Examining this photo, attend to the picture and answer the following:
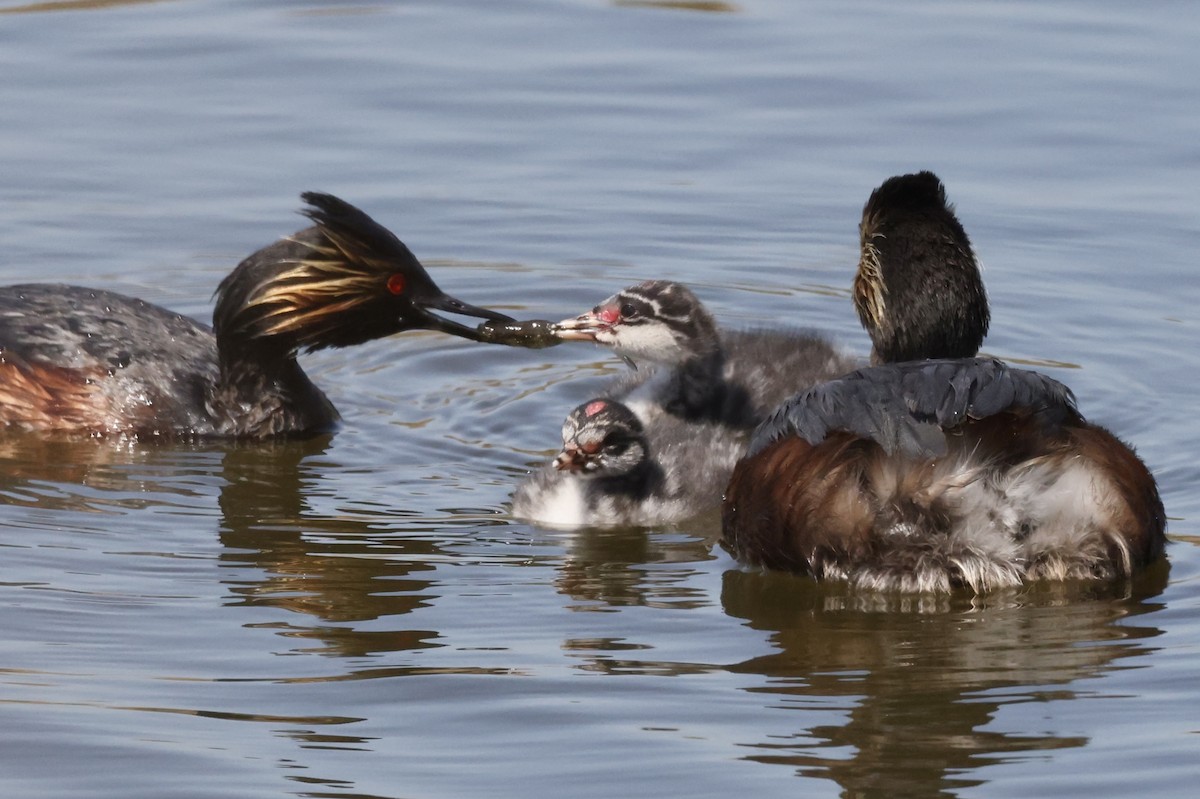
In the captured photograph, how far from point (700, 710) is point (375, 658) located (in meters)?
1.00

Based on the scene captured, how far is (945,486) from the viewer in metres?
6.26

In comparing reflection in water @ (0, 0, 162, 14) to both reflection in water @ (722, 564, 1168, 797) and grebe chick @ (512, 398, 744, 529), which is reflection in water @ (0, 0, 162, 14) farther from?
reflection in water @ (722, 564, 1168, 797)

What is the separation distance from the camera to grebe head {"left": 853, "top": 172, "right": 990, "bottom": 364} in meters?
7.07

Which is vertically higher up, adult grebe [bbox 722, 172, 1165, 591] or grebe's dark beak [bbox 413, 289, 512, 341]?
grebe's dark beak [bbox 413, 289, 512, 341]

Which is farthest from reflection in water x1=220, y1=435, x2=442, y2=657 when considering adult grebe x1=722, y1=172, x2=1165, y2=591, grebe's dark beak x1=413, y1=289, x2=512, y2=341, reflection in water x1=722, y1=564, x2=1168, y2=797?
adult grebe x1=722, y1=172, x2=1165, y2=591

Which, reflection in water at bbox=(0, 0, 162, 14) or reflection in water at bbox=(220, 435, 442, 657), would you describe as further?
reflection in water at bbox=(0, 0, 162, 14)

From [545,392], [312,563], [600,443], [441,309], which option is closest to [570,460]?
[600,443]

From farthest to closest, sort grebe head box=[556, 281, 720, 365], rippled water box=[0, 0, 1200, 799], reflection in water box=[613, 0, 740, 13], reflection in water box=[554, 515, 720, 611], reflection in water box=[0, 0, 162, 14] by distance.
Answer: reflection in water box=[613, 0, 740, 13] < reflection in water box=[0, 0, 162, 14] < grebe head box=[556, 281, 720, 365] < reflection in water box=[554, 515, 720, 611] < rippled water box=[0, 0, 1200, 799]

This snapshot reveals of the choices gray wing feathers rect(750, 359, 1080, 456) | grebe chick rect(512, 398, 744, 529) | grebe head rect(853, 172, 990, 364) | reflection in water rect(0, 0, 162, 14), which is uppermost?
reflection in water rect(0, 0, 162, 14)

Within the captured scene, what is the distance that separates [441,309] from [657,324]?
45.6 inches

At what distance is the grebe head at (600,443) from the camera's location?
7379mm

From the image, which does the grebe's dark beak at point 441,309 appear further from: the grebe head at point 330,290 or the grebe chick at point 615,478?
the grebe chick at point 615,478

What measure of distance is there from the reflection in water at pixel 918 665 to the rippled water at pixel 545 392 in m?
0.02

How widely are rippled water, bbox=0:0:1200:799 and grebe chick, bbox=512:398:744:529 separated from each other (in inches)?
4.7
